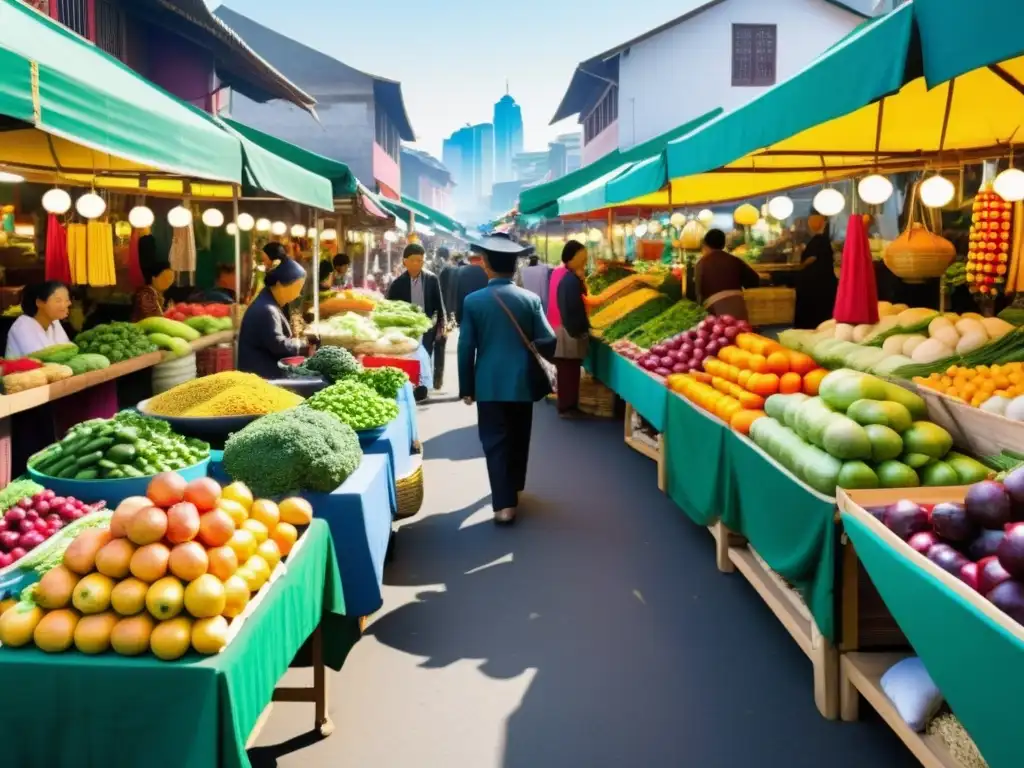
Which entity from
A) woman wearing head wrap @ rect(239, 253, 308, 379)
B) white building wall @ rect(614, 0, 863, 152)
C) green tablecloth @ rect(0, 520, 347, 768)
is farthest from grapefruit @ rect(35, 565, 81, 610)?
white building wall @ rect(614, 0, 863, 152)

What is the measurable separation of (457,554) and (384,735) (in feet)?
7.74

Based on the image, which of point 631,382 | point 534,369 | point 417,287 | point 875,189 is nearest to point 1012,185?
point 875,189

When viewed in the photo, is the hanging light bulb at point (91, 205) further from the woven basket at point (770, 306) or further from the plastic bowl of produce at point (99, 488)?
the woven basket at point (770, 306)

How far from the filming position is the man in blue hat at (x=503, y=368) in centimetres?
665

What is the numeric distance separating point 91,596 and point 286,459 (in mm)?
1279

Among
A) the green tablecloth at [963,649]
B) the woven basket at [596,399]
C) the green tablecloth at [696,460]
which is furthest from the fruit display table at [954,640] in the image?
the woven basket at [596,399]

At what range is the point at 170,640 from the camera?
243 centimetres

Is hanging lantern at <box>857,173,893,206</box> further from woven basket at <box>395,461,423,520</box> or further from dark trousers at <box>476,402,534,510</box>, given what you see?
woven basket at <box>395,461,423,520</box>

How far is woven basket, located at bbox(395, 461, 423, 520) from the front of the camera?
563 cm

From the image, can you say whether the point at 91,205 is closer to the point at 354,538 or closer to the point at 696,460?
the point at 354,538

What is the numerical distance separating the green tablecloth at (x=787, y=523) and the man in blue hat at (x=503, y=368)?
1.83 metres

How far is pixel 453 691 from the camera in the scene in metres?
4.09

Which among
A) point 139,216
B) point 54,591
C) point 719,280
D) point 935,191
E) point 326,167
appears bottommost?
point 54,591

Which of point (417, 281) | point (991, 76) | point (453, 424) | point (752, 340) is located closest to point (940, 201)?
point (991, 76)
